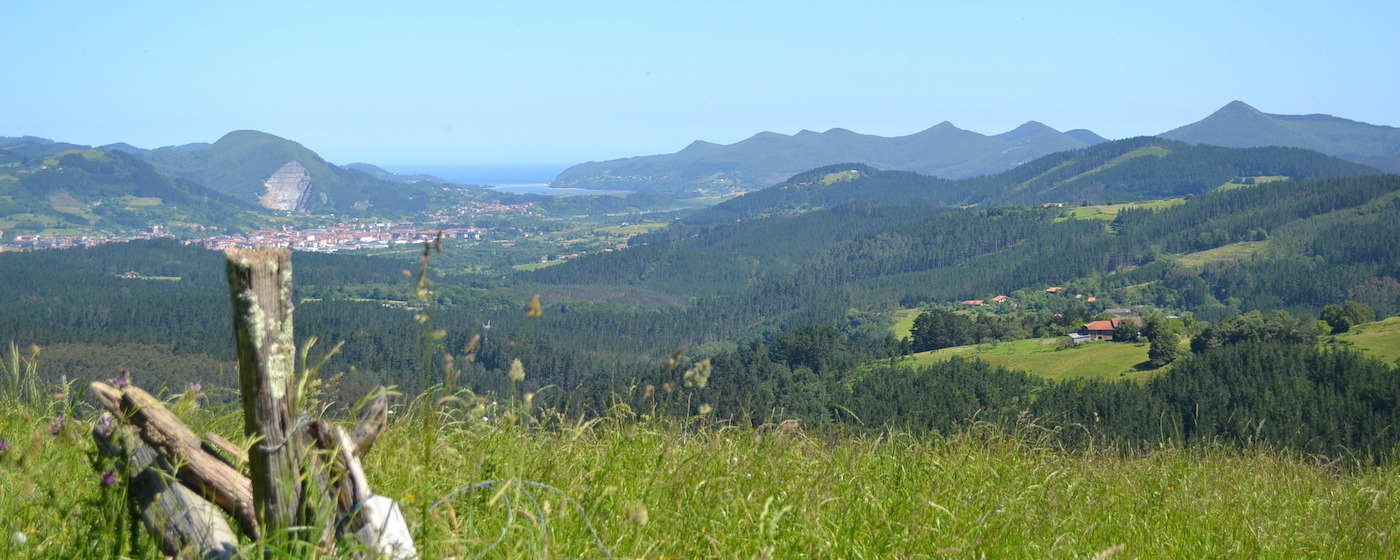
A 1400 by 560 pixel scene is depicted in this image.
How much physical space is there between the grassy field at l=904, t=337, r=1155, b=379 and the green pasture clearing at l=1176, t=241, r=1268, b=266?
79.5 m

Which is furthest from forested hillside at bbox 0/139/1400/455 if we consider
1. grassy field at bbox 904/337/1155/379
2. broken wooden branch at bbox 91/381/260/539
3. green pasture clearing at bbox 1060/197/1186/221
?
grassy field at bbox 904/337/1155/379

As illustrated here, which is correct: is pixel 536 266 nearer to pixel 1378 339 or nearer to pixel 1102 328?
pixel 1102 328

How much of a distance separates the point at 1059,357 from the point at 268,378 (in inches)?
2782

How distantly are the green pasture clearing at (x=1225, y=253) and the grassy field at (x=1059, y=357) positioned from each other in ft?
261

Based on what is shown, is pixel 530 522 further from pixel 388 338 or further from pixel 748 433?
pixel 388 338

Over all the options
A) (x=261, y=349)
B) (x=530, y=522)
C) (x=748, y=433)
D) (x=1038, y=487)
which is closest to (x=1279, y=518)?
(x=1038, y=487)

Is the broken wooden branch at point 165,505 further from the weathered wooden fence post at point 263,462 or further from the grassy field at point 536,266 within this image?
the grassy field at point 536,266

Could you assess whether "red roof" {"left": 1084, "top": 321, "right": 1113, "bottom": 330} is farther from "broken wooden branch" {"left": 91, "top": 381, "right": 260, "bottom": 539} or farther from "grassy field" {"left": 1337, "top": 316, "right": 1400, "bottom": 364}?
"broken wooden branch" {"left": 91, "top": 381, "right": 260, "bottom": 539}

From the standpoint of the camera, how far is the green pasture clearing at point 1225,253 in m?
143

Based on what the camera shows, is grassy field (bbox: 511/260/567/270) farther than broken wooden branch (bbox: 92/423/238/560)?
Yes

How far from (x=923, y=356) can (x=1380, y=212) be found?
117898 mm

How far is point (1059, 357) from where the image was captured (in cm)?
6719

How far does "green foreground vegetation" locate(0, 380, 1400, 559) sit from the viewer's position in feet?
9.64

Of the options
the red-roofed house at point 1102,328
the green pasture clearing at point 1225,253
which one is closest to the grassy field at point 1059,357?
the red-roofed house at point 1102,328
